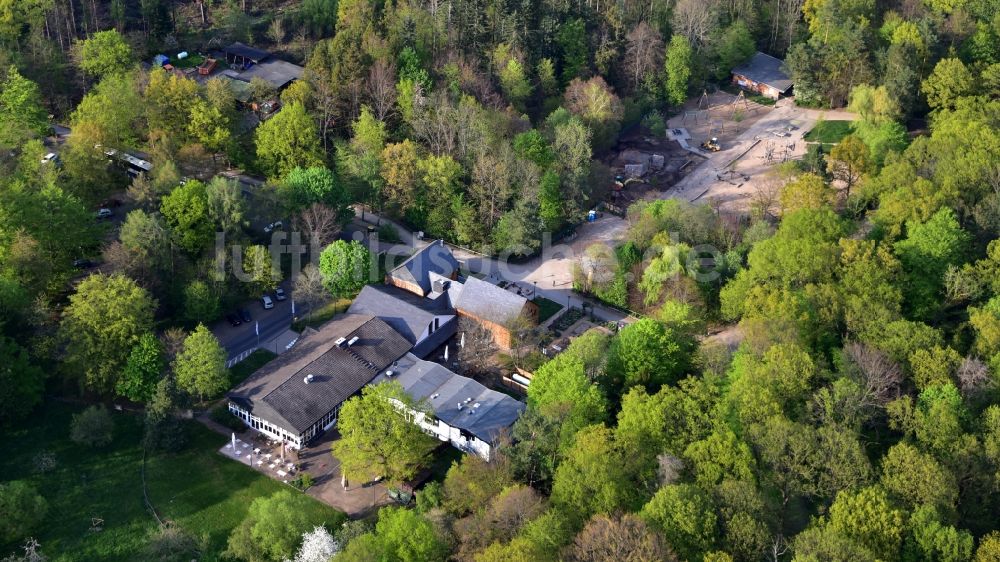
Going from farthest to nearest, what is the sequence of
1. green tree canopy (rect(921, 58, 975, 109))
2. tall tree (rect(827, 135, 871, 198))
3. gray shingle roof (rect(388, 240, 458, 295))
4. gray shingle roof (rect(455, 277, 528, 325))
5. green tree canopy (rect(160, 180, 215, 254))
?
green tree canopy (rect(921, 58, 975, 109)) → tall tree (rect(827, 135, 871, 198)) → gray shingle roof (rect(388, 240, 458, 295)) → green tree canopy (rect(160, 180, 215, 254)) → gray shingle roof (rect(455, 277, 528, 325))

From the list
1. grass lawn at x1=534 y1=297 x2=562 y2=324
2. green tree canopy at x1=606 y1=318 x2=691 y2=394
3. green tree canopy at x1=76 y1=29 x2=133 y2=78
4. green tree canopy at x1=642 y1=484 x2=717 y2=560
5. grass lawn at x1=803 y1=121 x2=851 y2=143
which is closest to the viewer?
green tree canopy at x1=642 y1=484 x2=717 y2=560

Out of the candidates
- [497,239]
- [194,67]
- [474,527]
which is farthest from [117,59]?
[474,527]

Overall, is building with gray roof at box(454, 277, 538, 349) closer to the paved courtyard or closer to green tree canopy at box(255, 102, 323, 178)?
the paved courtyard

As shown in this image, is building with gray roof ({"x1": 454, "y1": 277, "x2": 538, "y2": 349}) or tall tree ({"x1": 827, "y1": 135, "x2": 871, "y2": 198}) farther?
tall tree ({"x1": 827, "y1": 135, "x2": 871, "y2": 198})

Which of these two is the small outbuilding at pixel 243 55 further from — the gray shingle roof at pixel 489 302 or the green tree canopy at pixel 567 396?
the green tree canopy at pixel 567 396

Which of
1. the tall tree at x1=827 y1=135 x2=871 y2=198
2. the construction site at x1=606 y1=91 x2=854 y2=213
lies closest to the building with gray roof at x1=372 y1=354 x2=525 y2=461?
the construction site at x1=606 y1=91 x2=854 y2=213

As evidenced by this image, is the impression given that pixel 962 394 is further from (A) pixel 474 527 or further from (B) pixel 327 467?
(B) pixel 327 467

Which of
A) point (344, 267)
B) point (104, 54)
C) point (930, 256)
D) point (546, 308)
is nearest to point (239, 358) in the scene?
point (344, 267)
